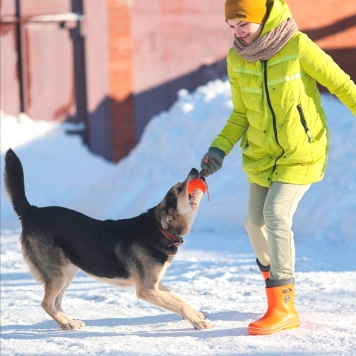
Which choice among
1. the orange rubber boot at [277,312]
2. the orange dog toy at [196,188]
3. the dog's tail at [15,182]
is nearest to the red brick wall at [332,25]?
the dog's tail at [15,182]

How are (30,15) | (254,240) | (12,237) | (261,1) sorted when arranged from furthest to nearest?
(30,15)
(12,237)
(254,240)
(261,1)

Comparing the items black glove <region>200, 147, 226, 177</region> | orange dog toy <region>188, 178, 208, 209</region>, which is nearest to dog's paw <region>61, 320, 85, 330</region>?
orange dog toy <region>188, 178, 208, 209</region>

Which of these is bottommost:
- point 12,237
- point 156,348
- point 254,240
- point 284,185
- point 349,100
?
point 12,237

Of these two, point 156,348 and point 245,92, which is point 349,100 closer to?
point 245,92

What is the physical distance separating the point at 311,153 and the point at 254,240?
2.17 feet

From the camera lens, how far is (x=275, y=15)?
4957 millimetres

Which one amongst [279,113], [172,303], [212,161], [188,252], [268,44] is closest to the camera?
[268,44]

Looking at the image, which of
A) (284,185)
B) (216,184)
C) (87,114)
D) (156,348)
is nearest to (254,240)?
(284,185)

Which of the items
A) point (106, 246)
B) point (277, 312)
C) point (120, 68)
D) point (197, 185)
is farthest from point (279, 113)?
point (120, 68)

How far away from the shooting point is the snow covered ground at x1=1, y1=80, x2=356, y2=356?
519cm

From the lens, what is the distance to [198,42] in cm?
1206

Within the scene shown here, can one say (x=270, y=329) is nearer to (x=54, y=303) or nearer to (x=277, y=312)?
(x=277, y=312)

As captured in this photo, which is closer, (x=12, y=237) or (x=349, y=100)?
(x=349, y=100)

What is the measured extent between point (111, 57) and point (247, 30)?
7.09 metres
